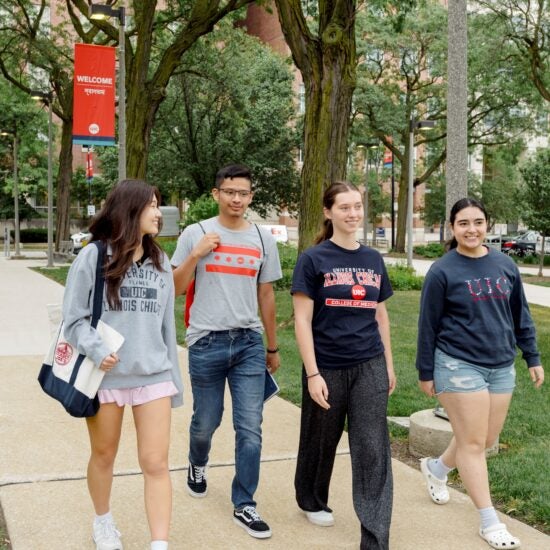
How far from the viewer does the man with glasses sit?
426cm

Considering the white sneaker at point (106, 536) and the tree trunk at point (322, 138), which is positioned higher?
the tree trunk at point (322, 138)

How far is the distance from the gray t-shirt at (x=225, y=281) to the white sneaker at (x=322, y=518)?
1.04 metres

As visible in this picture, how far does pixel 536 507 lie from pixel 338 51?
7.26m

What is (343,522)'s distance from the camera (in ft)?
14.4

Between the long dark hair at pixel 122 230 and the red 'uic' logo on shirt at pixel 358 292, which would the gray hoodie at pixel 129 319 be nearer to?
the long dark hair at pixel 122 230

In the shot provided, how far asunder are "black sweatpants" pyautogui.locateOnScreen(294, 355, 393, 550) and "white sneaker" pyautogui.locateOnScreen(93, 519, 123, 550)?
40.2 inches

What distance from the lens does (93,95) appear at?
14164 millimetres

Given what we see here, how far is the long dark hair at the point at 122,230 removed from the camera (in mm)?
3494

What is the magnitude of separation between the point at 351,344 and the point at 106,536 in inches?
59.5

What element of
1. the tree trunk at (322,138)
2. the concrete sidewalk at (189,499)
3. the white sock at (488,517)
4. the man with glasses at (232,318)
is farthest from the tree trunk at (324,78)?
the white sock at (488,517)

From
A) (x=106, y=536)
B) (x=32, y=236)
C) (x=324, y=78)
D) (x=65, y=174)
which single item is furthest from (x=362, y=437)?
(x=32, y=236)

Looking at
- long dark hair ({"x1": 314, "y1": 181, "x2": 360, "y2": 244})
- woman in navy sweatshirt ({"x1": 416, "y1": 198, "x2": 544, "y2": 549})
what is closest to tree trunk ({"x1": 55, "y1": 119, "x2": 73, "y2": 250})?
long dark hair ({"x1": 314, "y1": 181, "x2": 360, "y2": 244})

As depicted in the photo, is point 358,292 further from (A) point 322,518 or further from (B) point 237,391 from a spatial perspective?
(A) point 322,518

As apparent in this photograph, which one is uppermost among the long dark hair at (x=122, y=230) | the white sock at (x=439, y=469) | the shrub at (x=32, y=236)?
the long dark hair at (x=122, y=230)
